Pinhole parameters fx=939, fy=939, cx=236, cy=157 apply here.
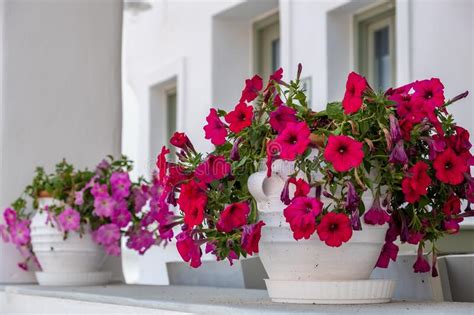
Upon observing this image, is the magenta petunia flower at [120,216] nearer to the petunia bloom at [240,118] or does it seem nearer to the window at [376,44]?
the petunia bloom at [240,118]

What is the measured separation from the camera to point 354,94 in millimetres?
1304

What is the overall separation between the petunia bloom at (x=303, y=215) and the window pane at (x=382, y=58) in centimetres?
350

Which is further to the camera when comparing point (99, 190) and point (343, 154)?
point (99, 190)

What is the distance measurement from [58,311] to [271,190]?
0.78m

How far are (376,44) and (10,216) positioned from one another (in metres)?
2.77

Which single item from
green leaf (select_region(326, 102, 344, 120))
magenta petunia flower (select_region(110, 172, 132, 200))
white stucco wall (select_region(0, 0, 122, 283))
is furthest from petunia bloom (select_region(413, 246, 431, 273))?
white stucco wall (select_region(0, 0, 122, 283))

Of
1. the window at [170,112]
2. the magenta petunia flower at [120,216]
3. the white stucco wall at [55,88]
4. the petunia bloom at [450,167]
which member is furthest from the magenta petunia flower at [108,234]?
the window at [170,112]

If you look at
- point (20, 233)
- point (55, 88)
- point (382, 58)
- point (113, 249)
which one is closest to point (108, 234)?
point (113, 249)

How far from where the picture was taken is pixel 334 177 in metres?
1.31

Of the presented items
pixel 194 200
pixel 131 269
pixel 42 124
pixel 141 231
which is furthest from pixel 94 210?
pixel 131 269

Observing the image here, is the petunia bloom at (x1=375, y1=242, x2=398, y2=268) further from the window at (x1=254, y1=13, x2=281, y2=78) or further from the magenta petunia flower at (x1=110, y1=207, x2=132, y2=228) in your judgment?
the window at (x1=254, y1=13, x2=281, y2=78)

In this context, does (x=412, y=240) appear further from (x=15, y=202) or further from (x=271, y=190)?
(x=15, y=202)

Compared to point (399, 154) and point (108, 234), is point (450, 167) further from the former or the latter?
point (108, 234)

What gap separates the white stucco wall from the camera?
271 cm
